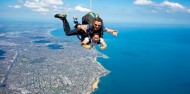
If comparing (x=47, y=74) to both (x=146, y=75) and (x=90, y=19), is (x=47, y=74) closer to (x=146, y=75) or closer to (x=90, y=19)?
(x=146, y=75)

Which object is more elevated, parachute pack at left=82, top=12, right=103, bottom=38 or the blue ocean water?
parachute pack at left=82, top=12, right=103, bottom=38

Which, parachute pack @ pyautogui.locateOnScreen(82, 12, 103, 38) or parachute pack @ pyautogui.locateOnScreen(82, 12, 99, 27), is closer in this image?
parachute pack @ pyautogui.locateOnScreen(82, 12, 103, 38)

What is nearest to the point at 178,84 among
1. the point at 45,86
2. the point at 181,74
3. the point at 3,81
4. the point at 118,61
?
the point at 181,74

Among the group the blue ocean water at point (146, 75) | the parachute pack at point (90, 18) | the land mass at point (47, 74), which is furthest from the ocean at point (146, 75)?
the parachute pack at point (90, 18)

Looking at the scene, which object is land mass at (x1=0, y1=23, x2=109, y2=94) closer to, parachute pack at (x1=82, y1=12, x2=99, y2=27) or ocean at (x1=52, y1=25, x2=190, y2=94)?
ocean at (x1=52, y1=25, x2=190, y2=94)

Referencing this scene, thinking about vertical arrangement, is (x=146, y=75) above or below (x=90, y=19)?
below

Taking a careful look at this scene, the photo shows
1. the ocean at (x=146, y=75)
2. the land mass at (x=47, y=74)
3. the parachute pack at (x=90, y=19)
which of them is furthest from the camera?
the ocean at (x=146, y=75)

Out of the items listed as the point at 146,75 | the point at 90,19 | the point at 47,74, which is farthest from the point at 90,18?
the point at 47,74

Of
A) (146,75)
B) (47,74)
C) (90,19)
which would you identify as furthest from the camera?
(47,74)

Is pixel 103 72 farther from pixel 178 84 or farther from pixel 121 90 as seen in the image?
pixel 178 84

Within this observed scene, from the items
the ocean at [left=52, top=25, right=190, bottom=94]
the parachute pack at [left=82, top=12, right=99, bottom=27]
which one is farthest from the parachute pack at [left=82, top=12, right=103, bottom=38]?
the ocean at [left=52, top=25, right=190, bottom=94]

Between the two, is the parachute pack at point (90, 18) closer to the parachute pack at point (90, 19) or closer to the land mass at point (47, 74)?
the parachute pack at point (90, 19)
